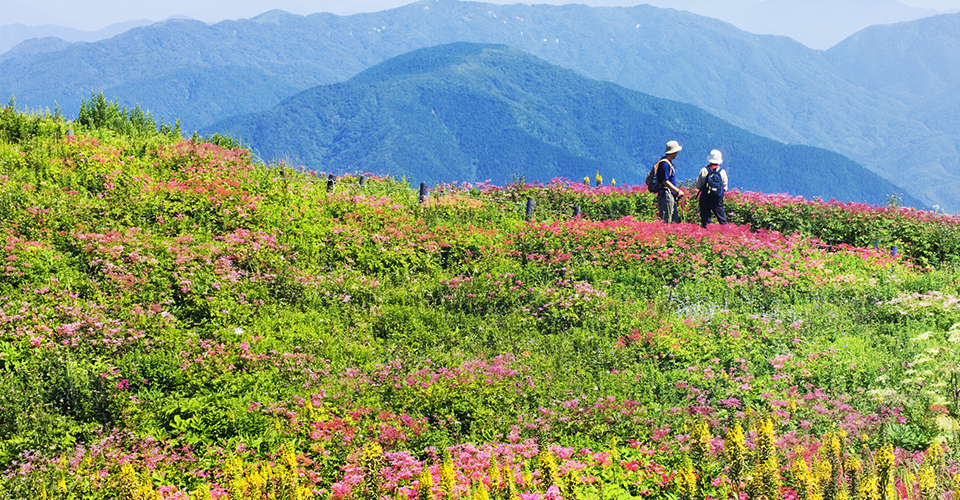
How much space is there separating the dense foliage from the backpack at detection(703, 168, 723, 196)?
1227mm

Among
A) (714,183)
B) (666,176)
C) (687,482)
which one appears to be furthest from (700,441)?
(714,183)

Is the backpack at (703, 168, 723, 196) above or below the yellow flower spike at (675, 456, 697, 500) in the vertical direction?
above

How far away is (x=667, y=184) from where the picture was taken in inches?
591

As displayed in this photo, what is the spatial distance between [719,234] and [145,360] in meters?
10.8

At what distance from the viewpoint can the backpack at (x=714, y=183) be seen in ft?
49.4

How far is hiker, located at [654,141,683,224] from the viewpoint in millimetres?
14672

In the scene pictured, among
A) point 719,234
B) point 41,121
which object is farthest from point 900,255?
point 41,121

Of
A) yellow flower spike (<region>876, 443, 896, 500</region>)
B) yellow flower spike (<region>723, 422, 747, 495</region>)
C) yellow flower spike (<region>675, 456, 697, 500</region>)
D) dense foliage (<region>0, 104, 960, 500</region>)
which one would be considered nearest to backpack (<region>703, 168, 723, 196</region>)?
dense foliage (<region>0, 104, 960, 500</region>)

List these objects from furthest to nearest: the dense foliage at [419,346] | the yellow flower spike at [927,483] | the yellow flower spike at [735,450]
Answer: the dense foliage at [419,346]
the yellow flower spike at [735,450]
the yellow flower spike at [927,483]

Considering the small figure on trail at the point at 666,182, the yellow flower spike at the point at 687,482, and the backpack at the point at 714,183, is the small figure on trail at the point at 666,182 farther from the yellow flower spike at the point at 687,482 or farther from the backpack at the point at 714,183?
the yellow flower spike at the point at 687,482

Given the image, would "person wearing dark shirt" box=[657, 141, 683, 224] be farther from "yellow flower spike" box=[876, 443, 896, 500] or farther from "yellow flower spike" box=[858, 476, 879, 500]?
"yellow flower spike" box=[858, 476, 879, 500]

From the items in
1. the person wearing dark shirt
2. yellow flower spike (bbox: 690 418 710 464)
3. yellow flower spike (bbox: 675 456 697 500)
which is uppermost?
the person wearing dark shirt

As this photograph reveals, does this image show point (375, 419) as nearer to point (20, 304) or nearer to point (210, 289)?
point (210, 289)

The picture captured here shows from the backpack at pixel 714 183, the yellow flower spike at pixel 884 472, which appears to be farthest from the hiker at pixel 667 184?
the yellow flower spike at pixel 884 472
